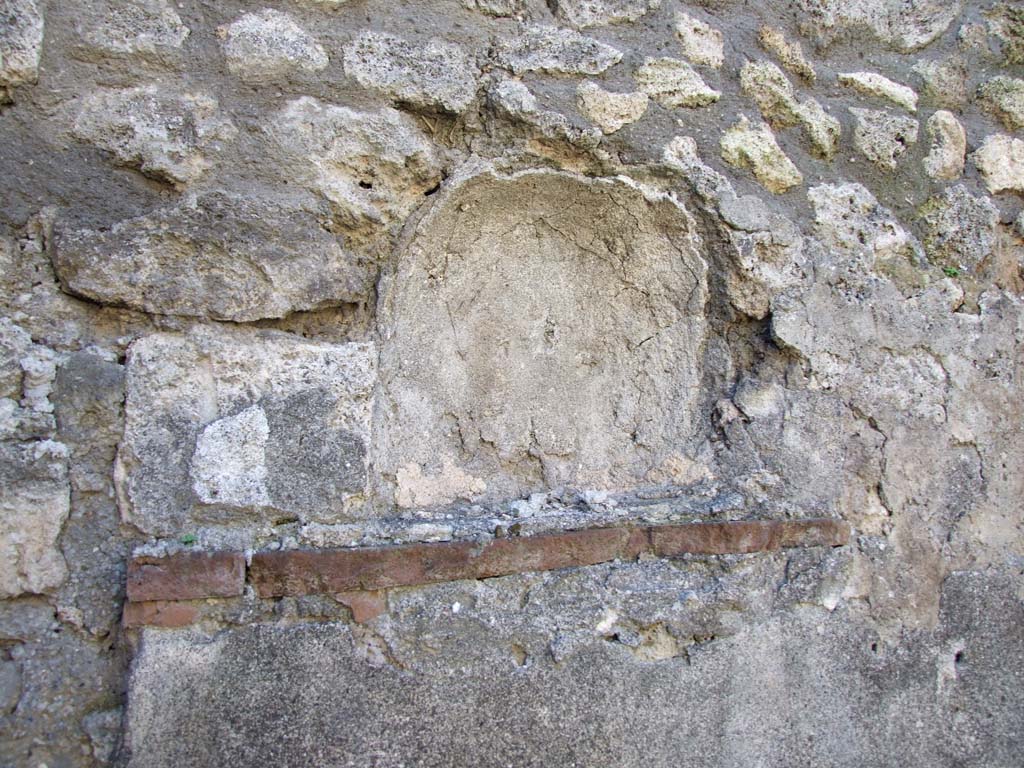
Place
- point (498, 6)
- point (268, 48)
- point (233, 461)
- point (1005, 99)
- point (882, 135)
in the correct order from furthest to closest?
1. point (1005, 99)
2. point (882, 135)
3. point (498, 6)
4. point (268, 48)
5. point (233, 461)

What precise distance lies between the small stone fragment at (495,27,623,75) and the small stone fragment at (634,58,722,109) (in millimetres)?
89

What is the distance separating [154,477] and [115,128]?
2.50 ft

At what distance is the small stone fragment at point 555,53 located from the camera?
207 centimetres

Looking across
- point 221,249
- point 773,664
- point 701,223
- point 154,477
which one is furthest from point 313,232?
point 773,664

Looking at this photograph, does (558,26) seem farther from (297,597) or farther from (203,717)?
(203,717)

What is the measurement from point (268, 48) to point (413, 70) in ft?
1.12

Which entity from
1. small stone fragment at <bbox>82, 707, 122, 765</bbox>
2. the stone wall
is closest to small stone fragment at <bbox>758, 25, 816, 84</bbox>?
the stone wall

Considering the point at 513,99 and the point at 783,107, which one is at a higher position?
the point at 783,107

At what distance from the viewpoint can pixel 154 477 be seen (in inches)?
67.2

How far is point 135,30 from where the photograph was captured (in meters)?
1.78

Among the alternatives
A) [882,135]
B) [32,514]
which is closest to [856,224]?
[882,135]

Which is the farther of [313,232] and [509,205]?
Result: [509,205]

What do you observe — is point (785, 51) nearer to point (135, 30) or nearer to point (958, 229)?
point (958, 229)

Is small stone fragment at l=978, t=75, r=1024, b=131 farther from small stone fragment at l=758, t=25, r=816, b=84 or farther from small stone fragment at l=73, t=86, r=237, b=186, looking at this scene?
small stone fragment at l=73, t=86, r=237, b=186
